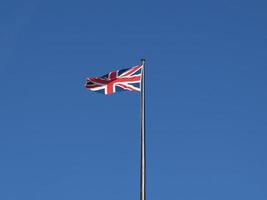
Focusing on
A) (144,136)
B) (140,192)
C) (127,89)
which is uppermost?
(127,89)

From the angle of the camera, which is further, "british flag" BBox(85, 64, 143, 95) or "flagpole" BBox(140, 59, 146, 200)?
"british flag" BBox(85, 64, 143, 95)

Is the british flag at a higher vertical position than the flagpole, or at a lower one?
higher

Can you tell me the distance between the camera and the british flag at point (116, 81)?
38594 mm

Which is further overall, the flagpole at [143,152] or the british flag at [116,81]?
the british flag at [116,81]

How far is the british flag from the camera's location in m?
38.6

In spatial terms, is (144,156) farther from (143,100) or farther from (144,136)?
(143,100)

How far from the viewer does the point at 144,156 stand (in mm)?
33750

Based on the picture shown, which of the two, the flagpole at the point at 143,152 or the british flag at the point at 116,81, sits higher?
the british flag at the point at 116,81

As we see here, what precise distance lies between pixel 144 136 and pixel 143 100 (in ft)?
7.56

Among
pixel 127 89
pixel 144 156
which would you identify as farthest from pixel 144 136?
pixel 127 89

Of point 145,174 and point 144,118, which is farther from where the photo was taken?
point 144,118

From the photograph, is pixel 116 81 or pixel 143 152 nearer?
pixel 143 152

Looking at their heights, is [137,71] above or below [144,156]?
above

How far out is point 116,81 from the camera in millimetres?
39156
